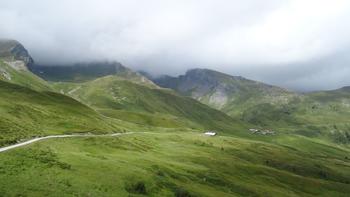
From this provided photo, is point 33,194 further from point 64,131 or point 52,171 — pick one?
point 64,131

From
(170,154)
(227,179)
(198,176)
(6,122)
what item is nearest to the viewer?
(6,122)

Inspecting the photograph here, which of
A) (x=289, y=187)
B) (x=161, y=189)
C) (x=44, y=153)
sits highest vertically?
(x=44, y=153)

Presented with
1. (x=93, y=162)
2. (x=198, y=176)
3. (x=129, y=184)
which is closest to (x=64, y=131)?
(x=198, y=176)

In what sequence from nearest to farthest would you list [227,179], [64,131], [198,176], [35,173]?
[35,173]
[198,176]
[227,179]
[64,131]

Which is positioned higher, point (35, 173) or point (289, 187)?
point (35, 173)

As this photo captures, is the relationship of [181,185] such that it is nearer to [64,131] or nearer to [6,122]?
[6,122]

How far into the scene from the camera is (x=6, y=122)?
110m

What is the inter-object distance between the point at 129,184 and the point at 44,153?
56.3 feet

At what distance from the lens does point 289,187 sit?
166 meters

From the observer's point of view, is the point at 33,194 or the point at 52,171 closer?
the point at 33,194

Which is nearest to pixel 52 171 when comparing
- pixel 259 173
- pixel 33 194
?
pixel 33 194

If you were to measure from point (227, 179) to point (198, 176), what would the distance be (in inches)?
652

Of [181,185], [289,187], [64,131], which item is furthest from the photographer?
[289,187]

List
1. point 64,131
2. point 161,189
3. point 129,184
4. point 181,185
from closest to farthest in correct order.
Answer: point 129,184 < point 161,189 < point 181,185 < point 64,131
